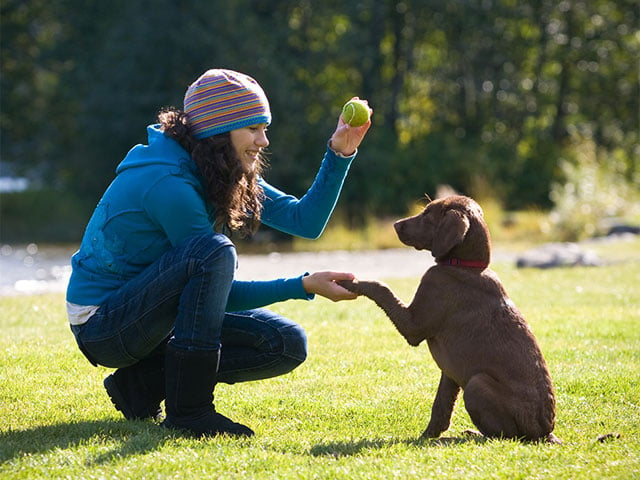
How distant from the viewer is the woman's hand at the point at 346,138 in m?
5.01

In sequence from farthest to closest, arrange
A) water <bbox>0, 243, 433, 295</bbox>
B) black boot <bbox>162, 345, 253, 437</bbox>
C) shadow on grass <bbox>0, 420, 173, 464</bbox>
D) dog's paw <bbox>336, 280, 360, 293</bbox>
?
water <bbox>0, 243, 433, 295</bbox> < dog's paw <bbox>336, 280, 360, 293</bbox> < black boot <bbox>162, 345, 253, 437</bbox> < shadow on grass <bbox>0, 420, 173, 464</bbox>

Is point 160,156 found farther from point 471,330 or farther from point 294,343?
point 471,330

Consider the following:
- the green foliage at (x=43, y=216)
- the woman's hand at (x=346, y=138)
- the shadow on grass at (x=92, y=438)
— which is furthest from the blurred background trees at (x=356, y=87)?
the shadow on grass at (x=92, y=438)

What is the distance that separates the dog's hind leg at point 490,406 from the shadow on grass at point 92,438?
145 cm

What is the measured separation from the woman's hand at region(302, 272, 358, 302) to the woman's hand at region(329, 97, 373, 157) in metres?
0.81

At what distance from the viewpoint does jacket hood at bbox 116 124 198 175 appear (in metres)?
4.46

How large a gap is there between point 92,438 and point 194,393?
1.74ft

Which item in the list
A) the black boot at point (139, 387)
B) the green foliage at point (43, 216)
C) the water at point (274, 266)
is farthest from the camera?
the green foliage at point (43, 216)

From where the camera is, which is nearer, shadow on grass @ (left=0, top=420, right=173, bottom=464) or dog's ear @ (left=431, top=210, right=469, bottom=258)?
shadow on grass @ (left=0, top=420, right=173, bottom=464)

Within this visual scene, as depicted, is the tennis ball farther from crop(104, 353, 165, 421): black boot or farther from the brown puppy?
crop(104, 353, 165, 421): black boot

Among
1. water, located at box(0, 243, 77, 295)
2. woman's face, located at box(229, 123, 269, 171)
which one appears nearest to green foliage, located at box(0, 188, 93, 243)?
water, located at box(0, 243, 77, 295)

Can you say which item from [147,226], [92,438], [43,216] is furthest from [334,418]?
[43,216]

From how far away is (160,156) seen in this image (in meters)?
4.47

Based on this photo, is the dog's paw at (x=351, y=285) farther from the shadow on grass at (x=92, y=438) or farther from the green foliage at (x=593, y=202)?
the green foliage at (x=593, y=202)
